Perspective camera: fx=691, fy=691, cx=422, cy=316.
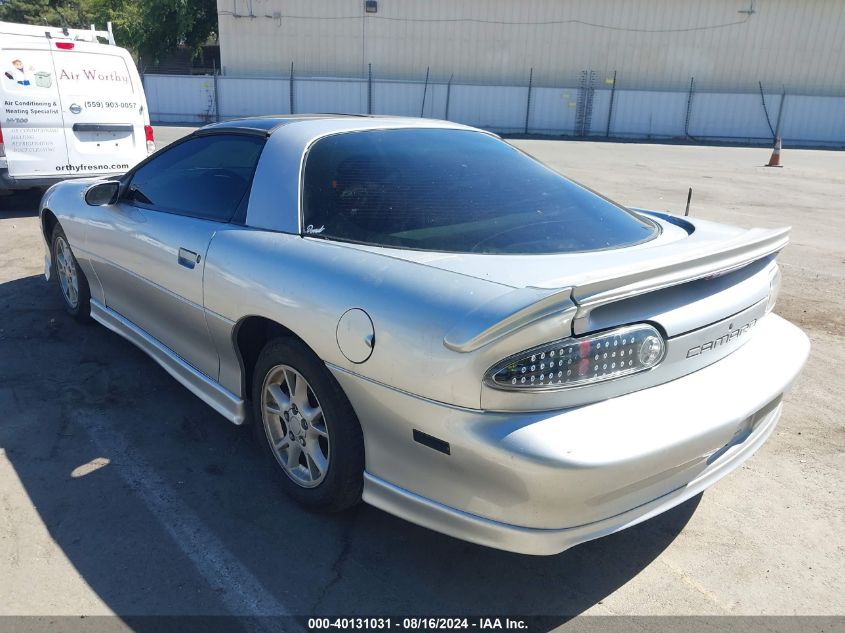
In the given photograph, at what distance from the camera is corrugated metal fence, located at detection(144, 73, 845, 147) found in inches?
1109

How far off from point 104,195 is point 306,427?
2.31 metres

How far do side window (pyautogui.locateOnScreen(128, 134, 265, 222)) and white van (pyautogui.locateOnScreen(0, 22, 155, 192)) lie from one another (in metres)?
5.30

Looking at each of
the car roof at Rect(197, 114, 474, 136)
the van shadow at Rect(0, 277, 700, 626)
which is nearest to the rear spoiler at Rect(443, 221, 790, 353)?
the van shadow at Rect(0, 277, 700, 626)

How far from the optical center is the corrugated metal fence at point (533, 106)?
28.2 metres

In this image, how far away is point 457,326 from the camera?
2.16m

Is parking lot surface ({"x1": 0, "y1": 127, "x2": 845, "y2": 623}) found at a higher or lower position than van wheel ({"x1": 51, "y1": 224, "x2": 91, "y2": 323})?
lower

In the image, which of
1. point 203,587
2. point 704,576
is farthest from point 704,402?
point 203,587

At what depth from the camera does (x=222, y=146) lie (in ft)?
12.1

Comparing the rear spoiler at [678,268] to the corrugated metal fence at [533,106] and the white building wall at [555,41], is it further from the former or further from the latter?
the white building wall at [555,41]

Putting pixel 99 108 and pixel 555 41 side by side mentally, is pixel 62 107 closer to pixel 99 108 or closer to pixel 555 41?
pixel 99 108

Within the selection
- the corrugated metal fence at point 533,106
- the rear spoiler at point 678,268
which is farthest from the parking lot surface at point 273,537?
the corrugated metal fence at point 533,106

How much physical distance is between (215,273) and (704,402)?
2131mm

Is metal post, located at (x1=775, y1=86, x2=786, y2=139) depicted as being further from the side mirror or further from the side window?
the side mirror

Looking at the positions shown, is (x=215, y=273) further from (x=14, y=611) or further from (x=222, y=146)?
(x=14, y=611)
